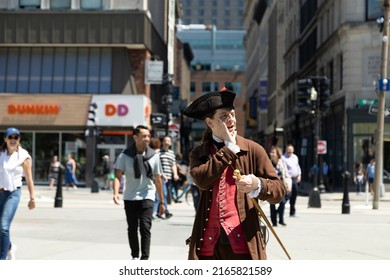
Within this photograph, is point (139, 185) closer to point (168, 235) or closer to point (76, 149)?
point (168, 235)

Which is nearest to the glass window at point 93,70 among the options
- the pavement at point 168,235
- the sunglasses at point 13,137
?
the pavement at point 168,235

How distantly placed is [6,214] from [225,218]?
5.25m

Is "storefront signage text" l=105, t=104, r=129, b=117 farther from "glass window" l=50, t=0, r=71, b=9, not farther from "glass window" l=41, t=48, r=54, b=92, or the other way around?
"glass window" l=50, t=0, r=71, b=9

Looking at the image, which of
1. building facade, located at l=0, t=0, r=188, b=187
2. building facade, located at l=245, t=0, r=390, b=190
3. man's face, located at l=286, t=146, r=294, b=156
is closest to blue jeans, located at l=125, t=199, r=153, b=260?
man's face, located at l=286, t=146, r=294, b=156

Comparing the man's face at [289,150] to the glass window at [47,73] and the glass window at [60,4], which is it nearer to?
the glass window at [47,73]

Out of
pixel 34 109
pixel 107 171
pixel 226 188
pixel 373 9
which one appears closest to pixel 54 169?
pixel 107 171

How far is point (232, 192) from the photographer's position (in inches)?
187

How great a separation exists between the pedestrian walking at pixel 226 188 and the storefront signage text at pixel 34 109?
118 feet

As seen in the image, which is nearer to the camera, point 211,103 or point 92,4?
point 211,103

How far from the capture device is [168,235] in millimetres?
14047

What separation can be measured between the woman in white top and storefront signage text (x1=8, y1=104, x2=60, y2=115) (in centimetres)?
3084

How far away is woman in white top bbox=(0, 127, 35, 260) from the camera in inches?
366

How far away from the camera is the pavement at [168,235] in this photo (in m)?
11.1

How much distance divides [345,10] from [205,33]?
11286cm
